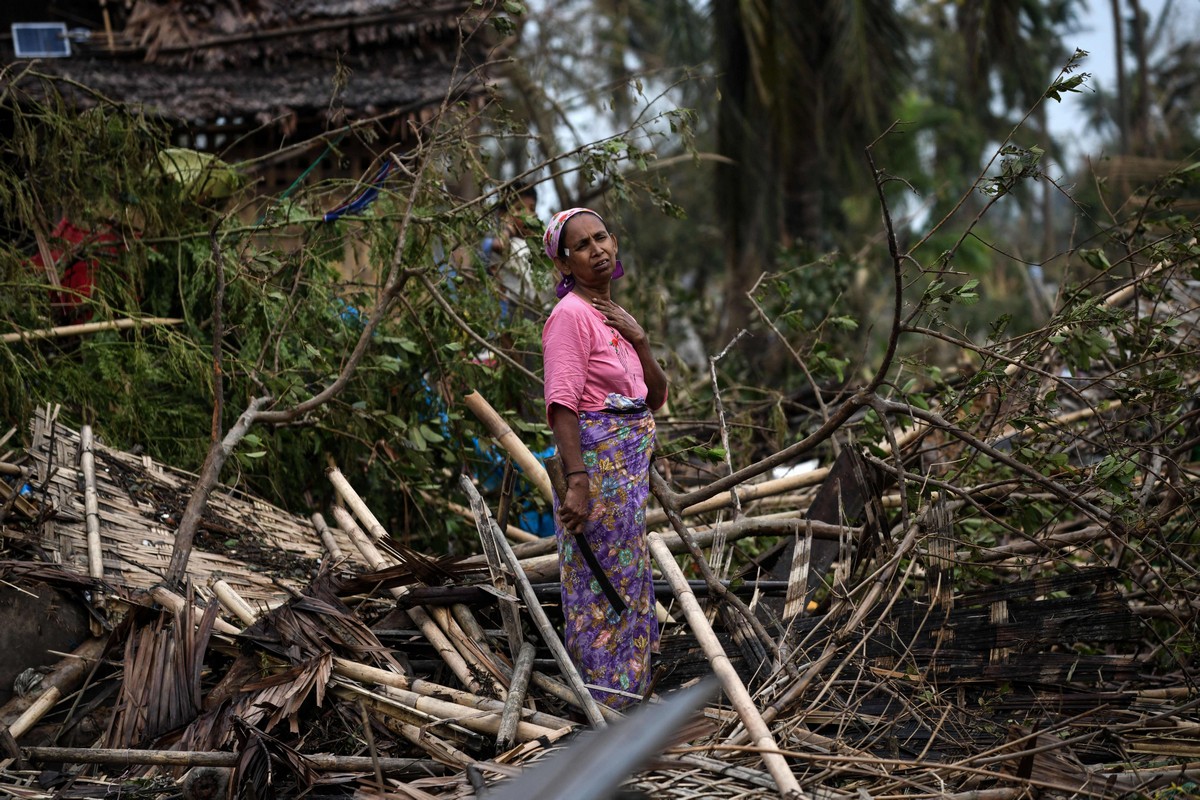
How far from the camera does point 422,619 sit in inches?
148

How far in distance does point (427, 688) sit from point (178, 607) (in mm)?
939

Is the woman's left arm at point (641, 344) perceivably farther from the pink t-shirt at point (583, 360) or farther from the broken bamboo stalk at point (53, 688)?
the broken bamboo stalk at point (53, 688)

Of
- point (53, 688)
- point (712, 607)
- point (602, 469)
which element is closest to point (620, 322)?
point (602, 469)

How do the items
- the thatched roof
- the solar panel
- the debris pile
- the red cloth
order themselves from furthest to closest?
the solar panel → the thatched roof → the red cloth → the debris pile

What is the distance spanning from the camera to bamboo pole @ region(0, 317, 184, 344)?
4.79 metres

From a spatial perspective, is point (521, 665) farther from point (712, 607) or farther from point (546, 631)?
point (712, 607)

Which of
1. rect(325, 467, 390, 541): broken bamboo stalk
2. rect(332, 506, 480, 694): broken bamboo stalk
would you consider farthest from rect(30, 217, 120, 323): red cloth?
rect(332, 506, 480, 694): broken bamboo stalk

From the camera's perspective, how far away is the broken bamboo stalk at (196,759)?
9.96ft

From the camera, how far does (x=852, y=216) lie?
72.1 ft

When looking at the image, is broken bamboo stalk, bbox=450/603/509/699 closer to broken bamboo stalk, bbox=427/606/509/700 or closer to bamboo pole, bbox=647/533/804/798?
broken bamboo stalk, bbox=427/606/509/700

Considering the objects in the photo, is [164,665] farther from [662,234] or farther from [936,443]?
[662,234]

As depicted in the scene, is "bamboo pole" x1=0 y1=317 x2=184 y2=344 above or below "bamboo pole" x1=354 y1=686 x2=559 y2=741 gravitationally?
above

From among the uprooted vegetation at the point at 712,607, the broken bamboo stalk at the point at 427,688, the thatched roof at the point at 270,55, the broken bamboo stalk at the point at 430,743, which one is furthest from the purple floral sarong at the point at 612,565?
the thatched roof at the point at 270,55

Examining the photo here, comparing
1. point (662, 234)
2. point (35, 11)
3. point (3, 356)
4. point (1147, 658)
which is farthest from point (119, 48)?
point (662, 234)
